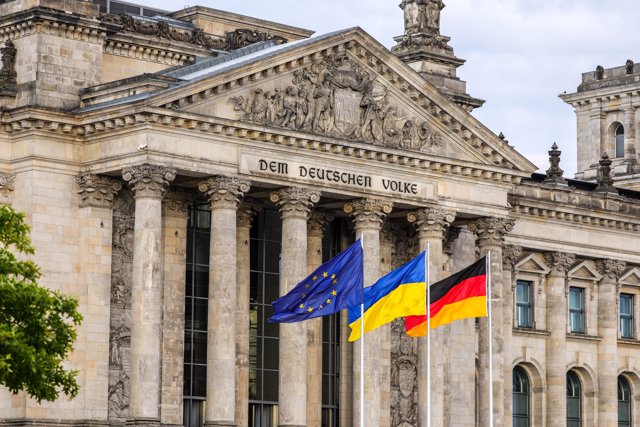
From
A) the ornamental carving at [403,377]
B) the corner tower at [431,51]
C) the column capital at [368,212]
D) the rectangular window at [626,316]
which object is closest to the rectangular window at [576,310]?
the rectangular window at [626,316]

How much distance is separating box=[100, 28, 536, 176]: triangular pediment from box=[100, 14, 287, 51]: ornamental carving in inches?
75.4

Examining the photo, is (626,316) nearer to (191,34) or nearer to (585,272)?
(585,272)

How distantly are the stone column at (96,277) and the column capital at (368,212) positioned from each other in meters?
9.83

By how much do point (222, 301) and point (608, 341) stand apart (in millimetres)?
27158

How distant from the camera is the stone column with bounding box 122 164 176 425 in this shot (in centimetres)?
7012

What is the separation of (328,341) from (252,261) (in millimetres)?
4960

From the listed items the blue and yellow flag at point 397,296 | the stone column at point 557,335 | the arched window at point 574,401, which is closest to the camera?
the blue and yellow flag at point 397,296

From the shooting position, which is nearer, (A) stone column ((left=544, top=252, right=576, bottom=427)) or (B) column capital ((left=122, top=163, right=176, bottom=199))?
(B) column capital ((left=122, top=163, right=176, bottom=199))

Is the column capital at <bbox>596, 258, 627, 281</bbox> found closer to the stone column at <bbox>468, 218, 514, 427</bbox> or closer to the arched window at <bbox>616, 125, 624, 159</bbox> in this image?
the stone column at <bbox>468, 218, 514, 427</bbox>

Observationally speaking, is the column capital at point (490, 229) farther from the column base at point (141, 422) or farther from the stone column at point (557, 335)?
the column base at point (141, 422)

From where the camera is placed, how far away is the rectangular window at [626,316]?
95.8 metres

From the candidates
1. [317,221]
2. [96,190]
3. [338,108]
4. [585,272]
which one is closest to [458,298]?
[338,108]

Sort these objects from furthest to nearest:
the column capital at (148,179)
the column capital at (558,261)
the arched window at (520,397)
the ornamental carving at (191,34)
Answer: the column capital at (558,261) → the arched window at (520,397) → the ornamental carving at (191,34) → the column capital at (148,179)

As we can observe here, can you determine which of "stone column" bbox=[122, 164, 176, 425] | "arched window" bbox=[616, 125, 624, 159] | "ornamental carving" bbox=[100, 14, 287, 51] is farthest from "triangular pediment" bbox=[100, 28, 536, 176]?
"arched window" bbox=[616, 125, 624, 159]
